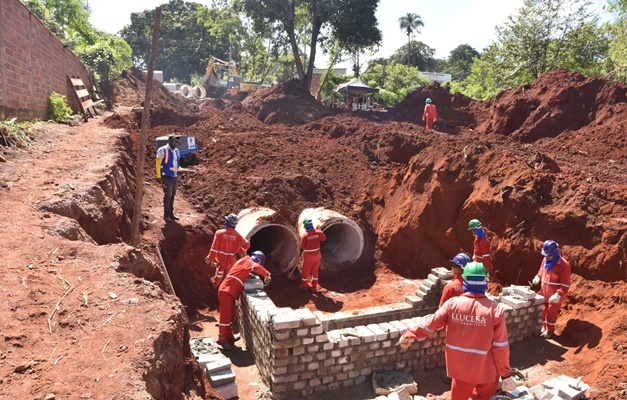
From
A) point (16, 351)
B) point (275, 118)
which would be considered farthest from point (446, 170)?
point (275, 118)

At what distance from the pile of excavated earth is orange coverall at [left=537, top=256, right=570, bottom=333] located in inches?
12.1

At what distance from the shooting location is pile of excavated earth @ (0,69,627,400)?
3.10 meters

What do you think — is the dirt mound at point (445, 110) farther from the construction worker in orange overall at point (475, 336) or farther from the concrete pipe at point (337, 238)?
the construction worker in orange overall at point (475, 336)

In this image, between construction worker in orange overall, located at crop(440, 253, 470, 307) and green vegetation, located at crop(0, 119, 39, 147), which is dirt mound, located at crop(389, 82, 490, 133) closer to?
construction worker in orange overall, located at crop(440, 253, 470, 307)

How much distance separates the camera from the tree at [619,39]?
1869 centimetres

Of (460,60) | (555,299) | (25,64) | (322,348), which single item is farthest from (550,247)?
(460,60)

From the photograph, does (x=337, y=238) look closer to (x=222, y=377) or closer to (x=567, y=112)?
(x=222, y=377)

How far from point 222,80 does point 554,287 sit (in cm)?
3748

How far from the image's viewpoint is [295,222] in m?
9.98

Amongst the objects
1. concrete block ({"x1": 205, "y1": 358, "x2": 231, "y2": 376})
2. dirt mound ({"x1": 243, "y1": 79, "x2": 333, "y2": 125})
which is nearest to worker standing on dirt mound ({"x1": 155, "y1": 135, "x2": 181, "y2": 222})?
concrete block ({"x1": 205, "y1": 358, "x2": 231, "y2": 376})

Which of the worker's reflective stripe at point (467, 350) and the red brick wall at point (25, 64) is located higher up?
the red brick wall at point (25, 64)

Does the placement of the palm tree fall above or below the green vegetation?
above

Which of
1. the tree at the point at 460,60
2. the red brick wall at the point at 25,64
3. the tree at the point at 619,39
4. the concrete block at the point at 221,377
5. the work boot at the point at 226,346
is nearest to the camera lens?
the concrete block at the point at 221,377

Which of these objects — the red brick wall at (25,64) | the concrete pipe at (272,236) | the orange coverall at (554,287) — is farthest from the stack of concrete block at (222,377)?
the red brick wall at (25,64)
